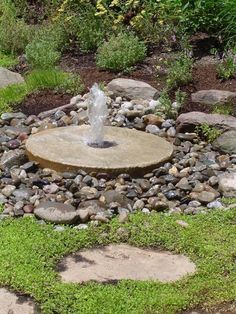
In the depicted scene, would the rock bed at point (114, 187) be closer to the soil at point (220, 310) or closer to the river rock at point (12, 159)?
the river rock at point (12, 159)

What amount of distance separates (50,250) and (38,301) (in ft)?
1.96

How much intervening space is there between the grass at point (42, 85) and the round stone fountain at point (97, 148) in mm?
1223

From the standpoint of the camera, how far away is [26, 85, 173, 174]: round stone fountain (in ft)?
19.1

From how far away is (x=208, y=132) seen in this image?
6.75 metres

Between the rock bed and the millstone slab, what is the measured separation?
7 cm

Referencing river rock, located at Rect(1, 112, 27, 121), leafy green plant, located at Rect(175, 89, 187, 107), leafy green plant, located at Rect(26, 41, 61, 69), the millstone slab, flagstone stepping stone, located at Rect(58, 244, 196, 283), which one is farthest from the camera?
leafy green plant, located at Rect(26, 41, 61, 69)

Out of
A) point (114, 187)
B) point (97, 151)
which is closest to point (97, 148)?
point (97, 151)

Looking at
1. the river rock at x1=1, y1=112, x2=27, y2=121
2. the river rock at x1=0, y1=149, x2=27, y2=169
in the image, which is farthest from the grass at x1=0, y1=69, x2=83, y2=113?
the river rock at x1=0, y1=149, x2=27, y2=169

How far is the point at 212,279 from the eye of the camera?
4.33 metres

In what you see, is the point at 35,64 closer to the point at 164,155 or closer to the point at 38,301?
the point at 164,155

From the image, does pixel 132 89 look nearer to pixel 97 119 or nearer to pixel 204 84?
pixel 204 84

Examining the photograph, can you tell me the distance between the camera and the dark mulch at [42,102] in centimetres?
774

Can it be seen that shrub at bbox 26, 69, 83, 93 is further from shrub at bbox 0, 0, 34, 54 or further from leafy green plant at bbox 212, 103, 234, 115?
shrub at bbox 0, 0, 34, 54

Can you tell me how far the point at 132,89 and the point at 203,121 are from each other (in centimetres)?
Answer: 128
